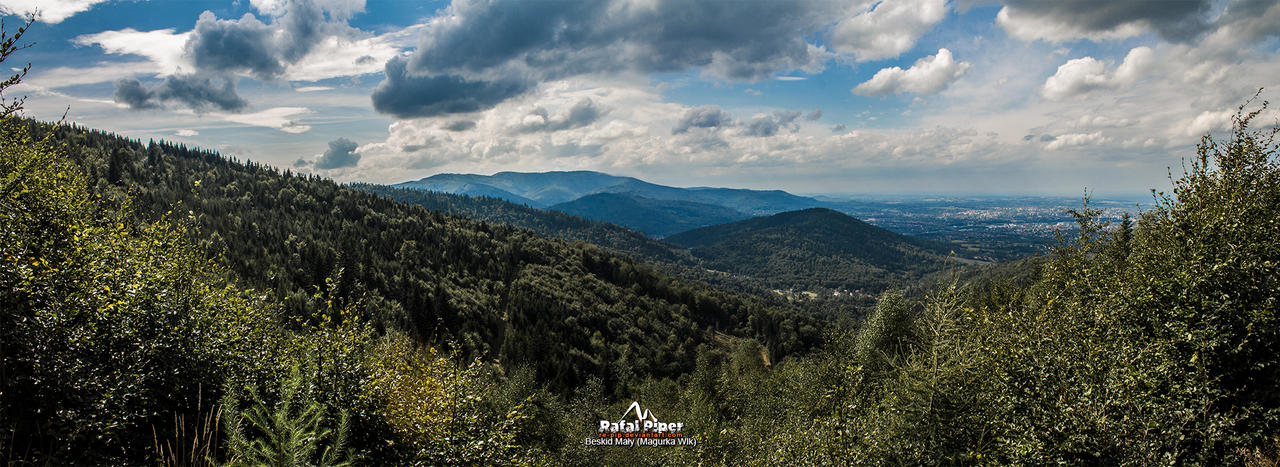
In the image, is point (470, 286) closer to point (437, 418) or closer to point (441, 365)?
point (441, 365)

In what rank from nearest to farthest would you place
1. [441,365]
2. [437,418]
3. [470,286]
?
[437,418] → [441,365] → [470,286]

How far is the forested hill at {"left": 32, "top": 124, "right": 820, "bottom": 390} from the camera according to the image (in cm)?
9506

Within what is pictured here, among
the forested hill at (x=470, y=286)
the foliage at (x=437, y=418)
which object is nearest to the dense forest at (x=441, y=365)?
the foliage at (x=437, y=418)

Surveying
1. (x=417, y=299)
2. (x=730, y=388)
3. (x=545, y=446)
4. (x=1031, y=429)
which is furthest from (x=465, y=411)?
(x=417, y=299)

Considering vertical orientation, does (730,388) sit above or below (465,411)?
below

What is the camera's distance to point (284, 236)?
154m

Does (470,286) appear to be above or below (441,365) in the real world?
below

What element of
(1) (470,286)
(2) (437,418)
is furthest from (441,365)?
(1) (470,286)

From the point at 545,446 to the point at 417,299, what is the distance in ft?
216

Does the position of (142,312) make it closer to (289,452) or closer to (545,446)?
(289,452)

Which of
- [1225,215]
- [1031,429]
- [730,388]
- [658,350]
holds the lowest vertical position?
[658,350]

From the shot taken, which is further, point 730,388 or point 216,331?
point 730,388

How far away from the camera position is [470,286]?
145875 millimetres

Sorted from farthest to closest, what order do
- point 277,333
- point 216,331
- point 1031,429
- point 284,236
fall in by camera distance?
point 284,236
point 277,333
point 1031,429
point 216,331
